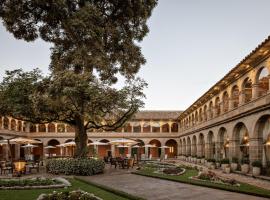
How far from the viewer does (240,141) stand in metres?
23.2

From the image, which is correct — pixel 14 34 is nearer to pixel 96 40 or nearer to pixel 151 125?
pixel 96 40

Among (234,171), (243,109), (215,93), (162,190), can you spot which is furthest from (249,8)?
(162,190)

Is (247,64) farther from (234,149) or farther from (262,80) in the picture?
(234,149)

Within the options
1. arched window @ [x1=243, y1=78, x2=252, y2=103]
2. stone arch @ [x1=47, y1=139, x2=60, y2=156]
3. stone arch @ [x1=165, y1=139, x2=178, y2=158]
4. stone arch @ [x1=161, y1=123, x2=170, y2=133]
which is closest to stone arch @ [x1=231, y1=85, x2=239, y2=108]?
arched window @ [x1=243, y1=78, x2=252, y2=103]

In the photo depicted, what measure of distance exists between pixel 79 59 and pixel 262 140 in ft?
40.0

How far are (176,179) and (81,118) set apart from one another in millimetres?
8043

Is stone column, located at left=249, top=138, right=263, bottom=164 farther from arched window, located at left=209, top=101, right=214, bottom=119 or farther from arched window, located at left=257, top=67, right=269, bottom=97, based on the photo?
arched window, located at left=209, top=101, right=214, bottom=119

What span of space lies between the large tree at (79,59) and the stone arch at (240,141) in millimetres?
7933

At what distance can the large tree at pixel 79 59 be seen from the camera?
11750 millimetres

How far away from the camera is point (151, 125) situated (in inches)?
2201

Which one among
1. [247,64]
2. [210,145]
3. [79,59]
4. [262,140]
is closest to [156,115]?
[210,145]

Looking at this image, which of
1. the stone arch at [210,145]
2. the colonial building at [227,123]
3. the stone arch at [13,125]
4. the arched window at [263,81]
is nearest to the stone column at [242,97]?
the colonial building at [227,123]

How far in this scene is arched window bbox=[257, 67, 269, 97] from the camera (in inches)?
735

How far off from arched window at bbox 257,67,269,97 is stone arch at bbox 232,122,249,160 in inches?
149
